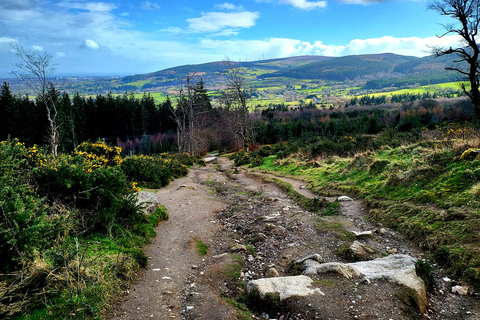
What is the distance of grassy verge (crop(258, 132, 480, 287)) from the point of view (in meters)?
5.47

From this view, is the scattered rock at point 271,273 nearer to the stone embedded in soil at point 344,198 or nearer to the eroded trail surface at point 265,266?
the eroded trail surface at point 265,266

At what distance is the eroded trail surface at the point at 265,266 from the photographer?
4164 mm

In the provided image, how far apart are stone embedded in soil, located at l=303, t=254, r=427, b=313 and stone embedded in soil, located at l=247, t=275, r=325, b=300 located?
47 cm

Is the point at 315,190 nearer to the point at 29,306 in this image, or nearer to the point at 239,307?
the point at 239,307

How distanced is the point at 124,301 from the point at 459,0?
22.1m

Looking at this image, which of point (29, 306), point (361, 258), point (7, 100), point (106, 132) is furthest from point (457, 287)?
point (106, 132)

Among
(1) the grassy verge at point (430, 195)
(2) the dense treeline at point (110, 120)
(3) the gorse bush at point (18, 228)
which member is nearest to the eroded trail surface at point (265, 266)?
(1) the grassy verge at point (430, 195)

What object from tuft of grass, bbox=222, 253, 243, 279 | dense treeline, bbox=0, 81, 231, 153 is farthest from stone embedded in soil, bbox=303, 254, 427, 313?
dense treeline, bbox=0, 81, 231, 153

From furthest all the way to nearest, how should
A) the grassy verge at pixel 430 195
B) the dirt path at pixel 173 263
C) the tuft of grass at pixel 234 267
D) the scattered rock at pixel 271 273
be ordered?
the tuft of grass at pixel 234 267 → the scattered rock at pixel 271 273 → the grassy verge at pixel 430 195 → the dirt path at pixel 173 263

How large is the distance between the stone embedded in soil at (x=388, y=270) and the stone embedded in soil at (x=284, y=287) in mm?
474

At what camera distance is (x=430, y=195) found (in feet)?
25.9

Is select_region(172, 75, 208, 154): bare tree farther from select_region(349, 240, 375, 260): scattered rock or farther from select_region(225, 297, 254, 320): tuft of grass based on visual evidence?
select_region(225, 297, 254, 320): tuft of grass

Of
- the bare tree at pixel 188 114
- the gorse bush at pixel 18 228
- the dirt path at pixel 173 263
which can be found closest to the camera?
the gorse bush at pixel 18 228

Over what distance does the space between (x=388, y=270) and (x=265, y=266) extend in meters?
2.55
